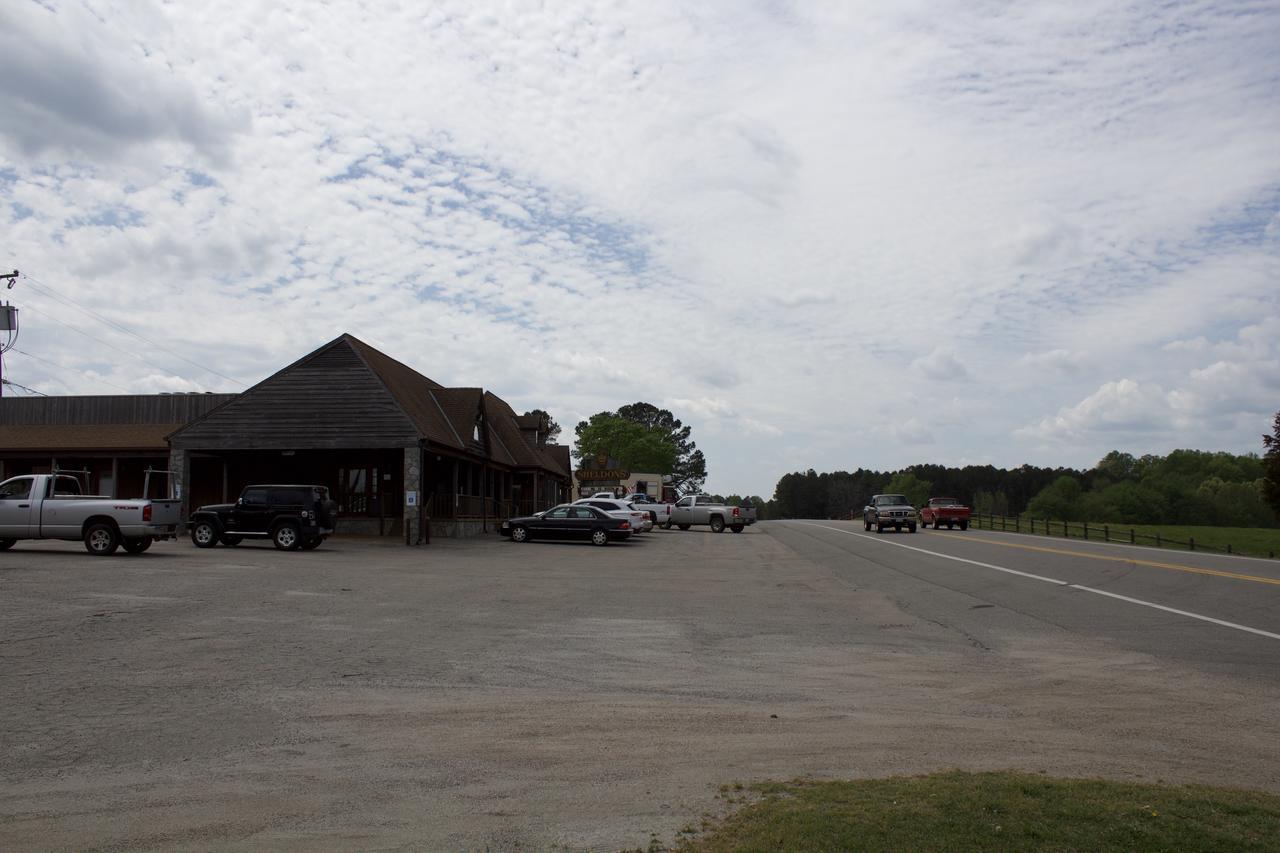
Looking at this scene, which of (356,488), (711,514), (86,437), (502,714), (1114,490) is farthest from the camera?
(1114,490)

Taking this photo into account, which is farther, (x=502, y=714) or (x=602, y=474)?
(x=602, y=474)

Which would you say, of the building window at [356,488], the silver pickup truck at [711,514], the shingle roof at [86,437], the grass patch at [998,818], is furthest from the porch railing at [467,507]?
the grass patch at [998,818]

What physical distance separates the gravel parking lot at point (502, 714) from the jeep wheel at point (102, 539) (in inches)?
281

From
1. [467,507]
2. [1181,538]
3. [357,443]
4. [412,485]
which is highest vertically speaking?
[357,443]

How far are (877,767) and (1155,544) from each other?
156 ft

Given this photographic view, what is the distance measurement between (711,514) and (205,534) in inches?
1082

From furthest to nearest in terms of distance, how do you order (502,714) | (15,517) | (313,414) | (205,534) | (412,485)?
(313,414)
(412,485)
(205,534)
(15,517)
(502,714)

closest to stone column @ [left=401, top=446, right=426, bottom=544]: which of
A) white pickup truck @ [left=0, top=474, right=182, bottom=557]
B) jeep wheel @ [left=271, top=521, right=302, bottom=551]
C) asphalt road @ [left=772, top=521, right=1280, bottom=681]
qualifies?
jeep wheel @ [left=271, top=521, right=302, bottom=551]

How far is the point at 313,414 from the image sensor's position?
32.2 metres

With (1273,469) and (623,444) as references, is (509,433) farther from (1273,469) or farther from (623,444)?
(623,444)

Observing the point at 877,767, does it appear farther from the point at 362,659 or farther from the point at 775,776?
the point at 362,659

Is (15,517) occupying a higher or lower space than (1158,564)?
higher

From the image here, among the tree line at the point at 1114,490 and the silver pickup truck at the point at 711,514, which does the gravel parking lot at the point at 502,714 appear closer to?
the silver pickup truck at the point at 711,514

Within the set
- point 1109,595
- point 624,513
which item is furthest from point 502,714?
point 624,513
